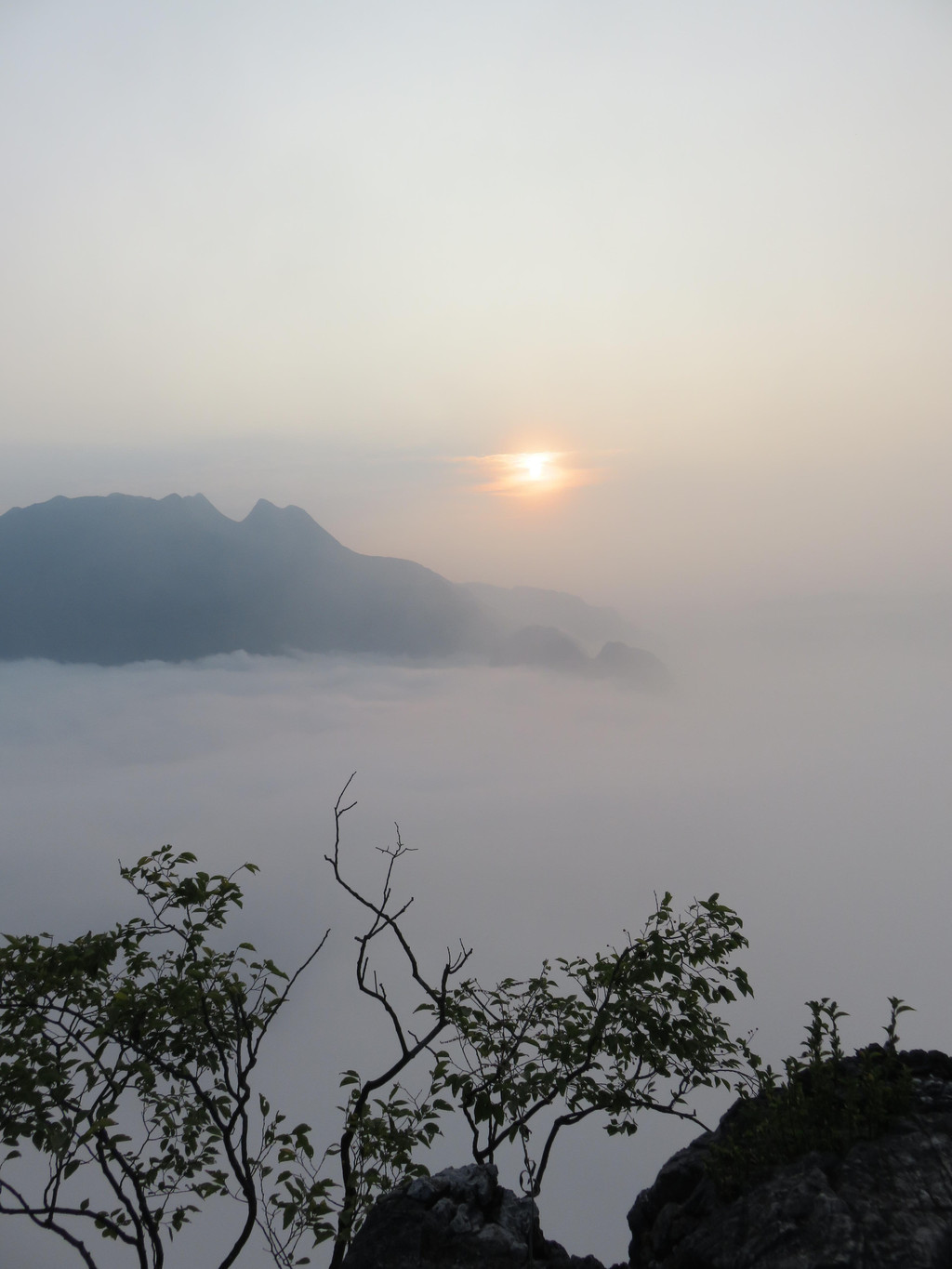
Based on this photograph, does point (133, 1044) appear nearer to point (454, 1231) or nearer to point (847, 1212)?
point (454, 1231)

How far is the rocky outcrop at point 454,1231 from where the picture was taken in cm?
628

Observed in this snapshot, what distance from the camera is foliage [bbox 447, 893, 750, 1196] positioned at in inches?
270

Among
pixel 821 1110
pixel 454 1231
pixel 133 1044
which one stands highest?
pixel 133 1044

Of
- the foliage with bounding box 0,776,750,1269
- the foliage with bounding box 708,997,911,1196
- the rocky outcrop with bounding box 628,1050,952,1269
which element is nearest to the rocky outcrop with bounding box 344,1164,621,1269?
the foliage with bounding box 0,776,750,1269

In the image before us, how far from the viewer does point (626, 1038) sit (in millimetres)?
6984

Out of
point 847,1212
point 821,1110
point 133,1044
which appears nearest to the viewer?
point 847,1212

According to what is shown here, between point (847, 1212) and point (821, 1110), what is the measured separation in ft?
3.01

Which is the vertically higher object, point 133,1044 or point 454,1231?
point 133,1044

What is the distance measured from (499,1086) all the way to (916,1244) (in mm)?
3395

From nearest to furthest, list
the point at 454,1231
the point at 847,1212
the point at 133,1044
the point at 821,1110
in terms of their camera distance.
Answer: the point at 847,1212
the point at 821,1110
the point at 454,1231
the point at 133,1044

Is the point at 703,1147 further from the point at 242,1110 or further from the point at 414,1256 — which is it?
the point at 242,1110

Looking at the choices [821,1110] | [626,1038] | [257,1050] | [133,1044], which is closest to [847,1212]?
[821,1110]

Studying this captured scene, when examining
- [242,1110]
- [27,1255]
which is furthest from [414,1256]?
[27,1255]

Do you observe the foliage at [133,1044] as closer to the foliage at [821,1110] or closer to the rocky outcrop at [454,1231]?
the rocky outcrop at [454,1231]
